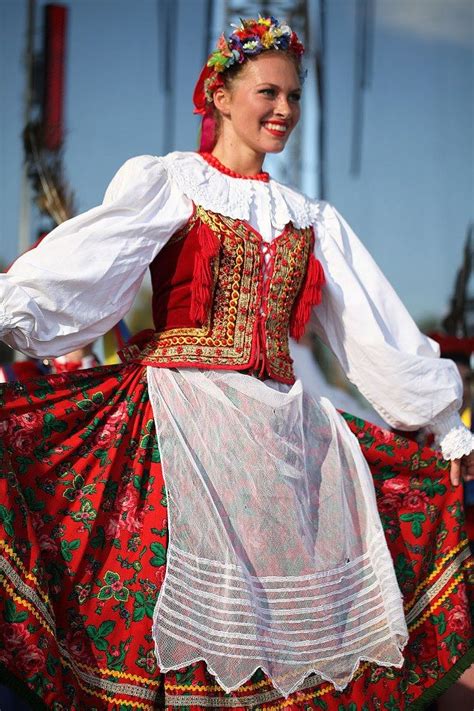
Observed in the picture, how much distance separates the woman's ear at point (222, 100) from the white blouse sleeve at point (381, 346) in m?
0.42

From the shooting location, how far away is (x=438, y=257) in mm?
8977

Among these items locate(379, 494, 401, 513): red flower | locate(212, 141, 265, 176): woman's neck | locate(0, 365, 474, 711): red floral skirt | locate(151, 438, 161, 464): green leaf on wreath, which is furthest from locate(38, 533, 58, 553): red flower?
locate(212, 141, 265, 176): woman's neck

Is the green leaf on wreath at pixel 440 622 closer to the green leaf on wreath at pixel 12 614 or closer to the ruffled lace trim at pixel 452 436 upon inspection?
the ruffled lace trim at pixel 452 436

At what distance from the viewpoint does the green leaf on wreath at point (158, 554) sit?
97.7 inches

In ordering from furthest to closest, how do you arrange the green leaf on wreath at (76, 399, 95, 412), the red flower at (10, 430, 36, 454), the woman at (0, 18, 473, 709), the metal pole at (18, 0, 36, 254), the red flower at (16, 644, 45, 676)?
1. the metal pole at (18, 0, 36, 254)
2. the green leaf on wreath at (76, 399, 95, 412)
3. the red flower at (10, 430, 36, 454)
4. the woman at (0, 18, 473, 709)
5. the red flower at (16, 644, 45, 676)

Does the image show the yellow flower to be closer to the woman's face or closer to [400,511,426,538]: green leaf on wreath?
the woman's face

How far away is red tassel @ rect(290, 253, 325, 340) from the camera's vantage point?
302 cm

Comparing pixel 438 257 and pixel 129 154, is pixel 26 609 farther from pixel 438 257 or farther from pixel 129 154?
pixel 438 257

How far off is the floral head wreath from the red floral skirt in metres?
0.92

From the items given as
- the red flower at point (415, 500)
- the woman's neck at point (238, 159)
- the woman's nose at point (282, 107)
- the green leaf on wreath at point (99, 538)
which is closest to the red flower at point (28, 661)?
the green leaf on wreath at point (99, 538)

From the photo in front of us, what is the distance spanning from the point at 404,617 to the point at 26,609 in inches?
35.9

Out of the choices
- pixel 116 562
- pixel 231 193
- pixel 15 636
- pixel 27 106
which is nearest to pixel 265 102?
pixel 231 193

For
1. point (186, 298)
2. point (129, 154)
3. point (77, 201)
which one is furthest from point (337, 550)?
point (129, 154)

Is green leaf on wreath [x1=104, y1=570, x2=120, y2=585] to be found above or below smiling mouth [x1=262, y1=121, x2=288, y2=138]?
below
